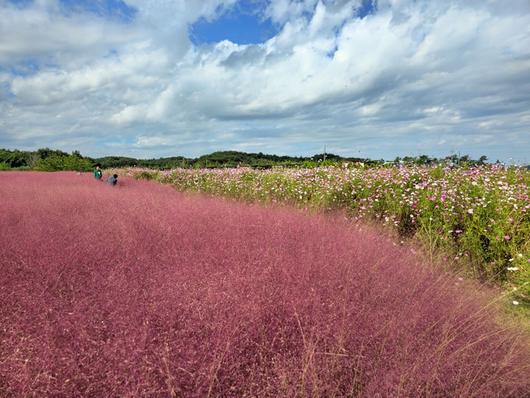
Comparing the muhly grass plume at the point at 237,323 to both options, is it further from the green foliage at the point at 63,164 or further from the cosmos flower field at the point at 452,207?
the green foliage at the point at 63,164

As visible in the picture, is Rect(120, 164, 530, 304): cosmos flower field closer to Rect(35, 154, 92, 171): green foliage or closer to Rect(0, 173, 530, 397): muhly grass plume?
Rect(0, 173, 530, 397): muhly grass plume

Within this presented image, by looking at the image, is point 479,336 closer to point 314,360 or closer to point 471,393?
point 471,393

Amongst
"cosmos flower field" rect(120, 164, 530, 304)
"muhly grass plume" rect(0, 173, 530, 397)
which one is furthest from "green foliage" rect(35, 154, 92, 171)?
"muhly grass plume" rect(0, 173, 530, 397)

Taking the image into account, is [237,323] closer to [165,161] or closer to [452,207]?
[452,207]

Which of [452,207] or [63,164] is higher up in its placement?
[63,164]

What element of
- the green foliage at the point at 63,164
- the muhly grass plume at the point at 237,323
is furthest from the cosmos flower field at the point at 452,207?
the green foliage at the point at 63,164

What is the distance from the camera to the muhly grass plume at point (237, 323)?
177 cm

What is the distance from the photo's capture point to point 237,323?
6.72 ft

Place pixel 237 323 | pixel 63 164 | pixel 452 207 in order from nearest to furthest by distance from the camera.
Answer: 1. pixel 237 323
2. pixel 452 207
3. pixel 63 164

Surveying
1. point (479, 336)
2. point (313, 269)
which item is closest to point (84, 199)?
point (313, 269)

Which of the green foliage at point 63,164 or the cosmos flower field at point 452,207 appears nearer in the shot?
the cosmos flower field at point 452,207

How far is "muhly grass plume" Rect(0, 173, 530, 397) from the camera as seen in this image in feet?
5.80

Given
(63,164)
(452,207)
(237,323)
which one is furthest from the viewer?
(63,164)

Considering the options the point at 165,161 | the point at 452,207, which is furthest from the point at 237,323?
the point at 165,161
